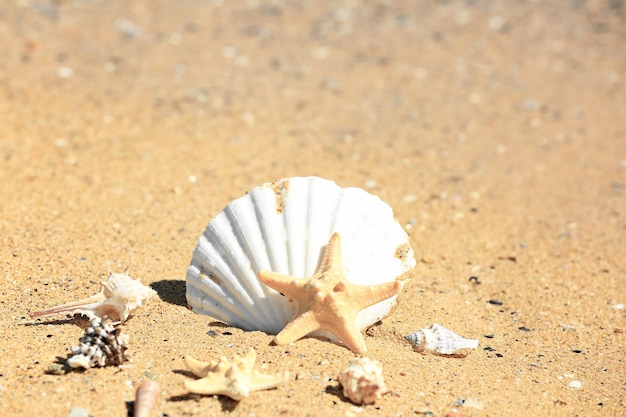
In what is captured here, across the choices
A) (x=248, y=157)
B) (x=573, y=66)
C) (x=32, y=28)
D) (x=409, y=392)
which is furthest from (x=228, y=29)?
(x=409, y=392)

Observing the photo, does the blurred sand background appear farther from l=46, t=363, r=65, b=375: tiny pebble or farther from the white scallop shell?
the white scallop shell

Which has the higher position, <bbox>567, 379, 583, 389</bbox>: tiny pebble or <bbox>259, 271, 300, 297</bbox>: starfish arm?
<bbox>259, 271, 300, 297</bbox>: starfish arm

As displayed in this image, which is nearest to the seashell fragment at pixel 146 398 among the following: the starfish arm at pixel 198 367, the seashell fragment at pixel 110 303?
the starfish arm at pixel 198 367

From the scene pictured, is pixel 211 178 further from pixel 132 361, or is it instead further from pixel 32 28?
pixel 32 28

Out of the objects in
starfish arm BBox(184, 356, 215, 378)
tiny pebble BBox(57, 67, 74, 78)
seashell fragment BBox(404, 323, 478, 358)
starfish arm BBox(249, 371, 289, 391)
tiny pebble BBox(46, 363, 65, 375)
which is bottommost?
seashell fragment BBox(404, 323, 478, 358)

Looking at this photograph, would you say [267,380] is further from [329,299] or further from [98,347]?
[98,347]

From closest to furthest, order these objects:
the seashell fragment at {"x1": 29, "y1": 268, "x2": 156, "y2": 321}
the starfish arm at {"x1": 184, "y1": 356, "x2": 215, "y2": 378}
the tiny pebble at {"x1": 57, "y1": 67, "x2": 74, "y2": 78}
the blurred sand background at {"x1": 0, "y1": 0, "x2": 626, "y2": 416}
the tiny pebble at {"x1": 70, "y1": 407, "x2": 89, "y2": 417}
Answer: the tiny pebble at {"x1": 70, "y1": 407, "x2": 89, "y2": 417}
the starfish arm at {"x1": 184, "y1": 356, "x2": 215, "y2": 378}
the blurred sand background at {"x1": 0, "y1": 0, "x2": 626, "y2": 416}
the seashell fragment at {"x1": 29, "y1": 268, "x2": 156, "y2": 321}
the tiny pebble at {"x1": 57, "y1": 67, "x2": 74, "y2": 78}

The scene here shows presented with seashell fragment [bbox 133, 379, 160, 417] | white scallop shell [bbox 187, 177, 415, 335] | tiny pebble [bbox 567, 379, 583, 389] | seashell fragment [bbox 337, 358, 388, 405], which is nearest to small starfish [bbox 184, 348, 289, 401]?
seashell fragment [bbox 133, 379, 160, 417]
